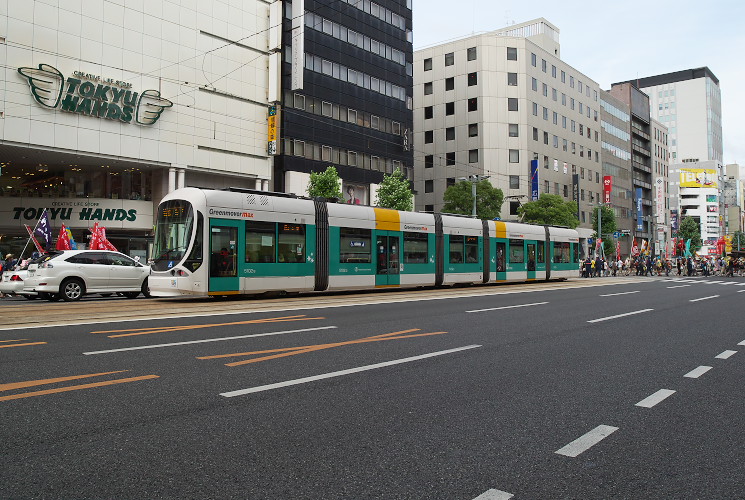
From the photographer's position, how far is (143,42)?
120ft

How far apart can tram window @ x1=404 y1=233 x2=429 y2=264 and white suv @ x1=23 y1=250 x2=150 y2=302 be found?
31.4 ft

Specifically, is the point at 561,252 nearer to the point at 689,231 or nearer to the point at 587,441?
the point at 587,441

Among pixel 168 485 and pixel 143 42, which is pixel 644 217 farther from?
pixel 168 485


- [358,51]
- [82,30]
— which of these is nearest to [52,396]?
[82,30]

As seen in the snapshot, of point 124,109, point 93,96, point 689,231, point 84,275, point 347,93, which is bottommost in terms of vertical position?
point 84,275

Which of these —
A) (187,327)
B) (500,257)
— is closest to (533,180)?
(500,257)

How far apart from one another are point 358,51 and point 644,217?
7319 cm

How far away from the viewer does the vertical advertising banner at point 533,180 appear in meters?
68.5

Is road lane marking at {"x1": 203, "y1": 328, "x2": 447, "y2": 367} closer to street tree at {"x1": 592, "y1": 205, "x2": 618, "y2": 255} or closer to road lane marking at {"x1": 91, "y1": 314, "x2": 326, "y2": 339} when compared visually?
road lane marking at {"x1": 91, "y1": 314, "x2": 326, "y2": 339}

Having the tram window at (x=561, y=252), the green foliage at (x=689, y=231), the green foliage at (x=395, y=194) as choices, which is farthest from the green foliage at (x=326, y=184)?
the green foliage at (x=689, y=231)

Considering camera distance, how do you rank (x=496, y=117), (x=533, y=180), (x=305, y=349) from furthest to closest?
(x=533, y=180), (x=496, y=117), (x=305, y=349)

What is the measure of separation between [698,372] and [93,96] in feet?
118

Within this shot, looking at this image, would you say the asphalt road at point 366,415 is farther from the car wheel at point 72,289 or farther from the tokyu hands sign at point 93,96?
the tokyu hands sign at point 93,96

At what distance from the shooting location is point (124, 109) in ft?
117
